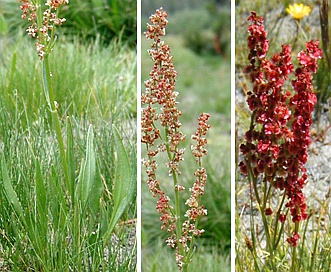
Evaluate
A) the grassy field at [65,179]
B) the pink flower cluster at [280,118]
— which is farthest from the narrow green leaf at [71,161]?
the pink flower cluster at [280,118]

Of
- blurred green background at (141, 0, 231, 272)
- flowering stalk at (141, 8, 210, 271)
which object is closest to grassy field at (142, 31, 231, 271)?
blurred green background at (141, 0, 231, 272)

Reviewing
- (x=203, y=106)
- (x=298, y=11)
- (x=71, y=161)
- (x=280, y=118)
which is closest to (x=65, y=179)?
(x=71, y=161)

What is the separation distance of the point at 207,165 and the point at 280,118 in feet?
2.13

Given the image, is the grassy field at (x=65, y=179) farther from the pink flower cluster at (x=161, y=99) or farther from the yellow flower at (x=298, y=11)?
the yellow flower at (x=298, y=11)

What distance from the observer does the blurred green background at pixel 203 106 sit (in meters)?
1.95

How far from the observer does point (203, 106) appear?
8.60 ft

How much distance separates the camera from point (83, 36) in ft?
6.32

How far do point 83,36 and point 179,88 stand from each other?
30.4 inches

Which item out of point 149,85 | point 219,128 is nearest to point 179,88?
point 219,128

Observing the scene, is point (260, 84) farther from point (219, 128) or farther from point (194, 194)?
point (219, 128)

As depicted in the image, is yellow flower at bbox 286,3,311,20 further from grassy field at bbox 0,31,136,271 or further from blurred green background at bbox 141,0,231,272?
blurred green background at bbox 141,0,231,272

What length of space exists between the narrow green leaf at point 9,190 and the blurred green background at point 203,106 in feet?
0.90

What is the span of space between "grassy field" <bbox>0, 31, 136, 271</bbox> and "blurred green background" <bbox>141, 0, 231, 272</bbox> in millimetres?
140

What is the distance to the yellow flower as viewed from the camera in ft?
5.26
